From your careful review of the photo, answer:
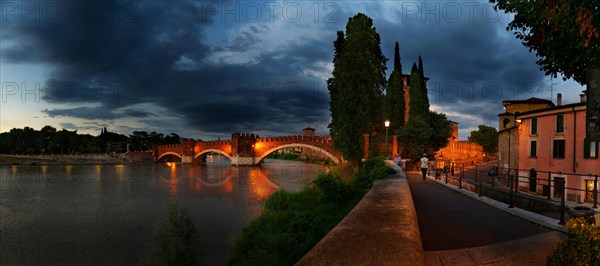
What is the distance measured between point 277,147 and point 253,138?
295 inches

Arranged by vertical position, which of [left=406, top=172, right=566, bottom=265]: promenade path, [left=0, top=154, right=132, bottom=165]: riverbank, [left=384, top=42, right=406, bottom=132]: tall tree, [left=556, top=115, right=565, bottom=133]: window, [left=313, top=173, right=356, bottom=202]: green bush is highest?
[left=384, top=42, right=406, bottom=132]: tall tree

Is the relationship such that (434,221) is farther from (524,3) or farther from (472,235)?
(524,3)

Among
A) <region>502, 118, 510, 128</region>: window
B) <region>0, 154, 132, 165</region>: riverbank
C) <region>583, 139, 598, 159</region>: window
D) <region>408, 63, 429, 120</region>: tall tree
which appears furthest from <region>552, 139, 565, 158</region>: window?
<region>0, 154, 132, 165</region>: riverbank

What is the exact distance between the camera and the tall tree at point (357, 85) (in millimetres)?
25719

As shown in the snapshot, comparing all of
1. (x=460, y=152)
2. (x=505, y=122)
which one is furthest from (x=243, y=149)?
(x=505, y=122)

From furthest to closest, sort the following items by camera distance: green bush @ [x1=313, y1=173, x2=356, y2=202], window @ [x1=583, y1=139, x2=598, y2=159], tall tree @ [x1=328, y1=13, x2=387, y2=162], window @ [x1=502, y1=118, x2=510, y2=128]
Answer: window @ [x1=502, y1=118, x2=510, y2=128]
tall tree @ [x1=328, y1=13, x2=387, y2=162]
window @ [x1=583, y1=139, x2=598, y2=159]
green bush @ [x1=313, y1=173, x2=356, y2=202]

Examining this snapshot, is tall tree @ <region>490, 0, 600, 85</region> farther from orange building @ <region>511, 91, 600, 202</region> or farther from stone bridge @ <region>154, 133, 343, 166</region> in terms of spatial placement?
stone bridge @ <region>154, 133, 343, 166</region>

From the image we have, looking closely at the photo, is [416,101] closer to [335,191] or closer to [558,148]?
[558,148]

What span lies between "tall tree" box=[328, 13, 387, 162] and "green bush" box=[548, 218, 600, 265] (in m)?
21.8

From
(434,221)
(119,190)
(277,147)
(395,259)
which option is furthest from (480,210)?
(277,147)

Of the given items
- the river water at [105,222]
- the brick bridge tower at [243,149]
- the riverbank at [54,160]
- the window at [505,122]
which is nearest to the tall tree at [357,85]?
the river water at [105,222]

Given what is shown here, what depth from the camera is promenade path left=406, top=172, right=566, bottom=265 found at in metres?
4.85

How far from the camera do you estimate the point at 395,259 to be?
330cm

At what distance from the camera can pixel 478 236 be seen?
20.6ft
